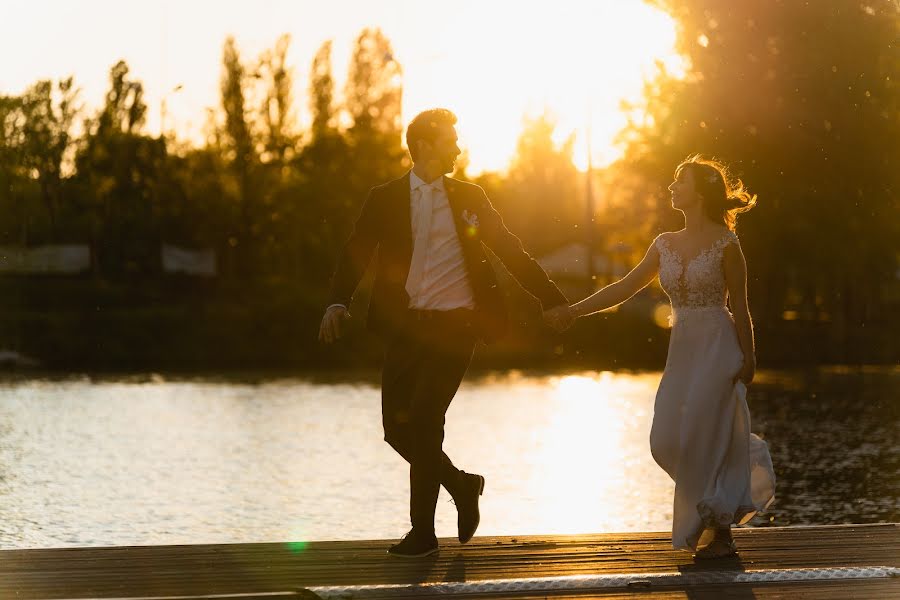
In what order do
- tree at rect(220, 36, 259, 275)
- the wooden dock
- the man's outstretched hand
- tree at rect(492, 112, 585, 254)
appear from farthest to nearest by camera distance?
tree at rect(492, 112, 585, 254), tree at rect(220, 36, 259, 275), the man's outstretched hand, the wooden dock

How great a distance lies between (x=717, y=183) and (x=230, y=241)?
173ft

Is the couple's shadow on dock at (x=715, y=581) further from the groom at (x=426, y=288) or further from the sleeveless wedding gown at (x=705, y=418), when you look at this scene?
the groom at (x=426, y=288)

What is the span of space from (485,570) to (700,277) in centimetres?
192

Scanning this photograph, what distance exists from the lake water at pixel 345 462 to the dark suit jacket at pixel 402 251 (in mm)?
6790

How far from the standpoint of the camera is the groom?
852 centimetres

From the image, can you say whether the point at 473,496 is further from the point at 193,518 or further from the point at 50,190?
the point at 50,190

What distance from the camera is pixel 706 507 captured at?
839 centimetres

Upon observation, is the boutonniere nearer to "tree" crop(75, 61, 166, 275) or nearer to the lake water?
the lake water

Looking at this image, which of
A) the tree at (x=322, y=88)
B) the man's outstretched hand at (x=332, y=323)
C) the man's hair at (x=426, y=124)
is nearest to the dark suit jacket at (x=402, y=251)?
the man's outstretched hand at (x=332, y=323)

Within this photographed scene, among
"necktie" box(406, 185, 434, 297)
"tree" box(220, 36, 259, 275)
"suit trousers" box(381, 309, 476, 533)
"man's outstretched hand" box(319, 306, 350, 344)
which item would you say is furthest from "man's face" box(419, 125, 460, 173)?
"tree" box(220, 36, 259, 275)

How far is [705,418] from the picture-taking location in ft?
28.1

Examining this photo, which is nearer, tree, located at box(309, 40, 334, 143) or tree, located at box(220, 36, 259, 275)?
tree, located at box(220, 36, 259, 275)

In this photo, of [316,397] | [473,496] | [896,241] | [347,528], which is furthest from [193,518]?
[896,241]

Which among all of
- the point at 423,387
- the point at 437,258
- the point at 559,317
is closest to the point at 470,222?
the point at 437,258
